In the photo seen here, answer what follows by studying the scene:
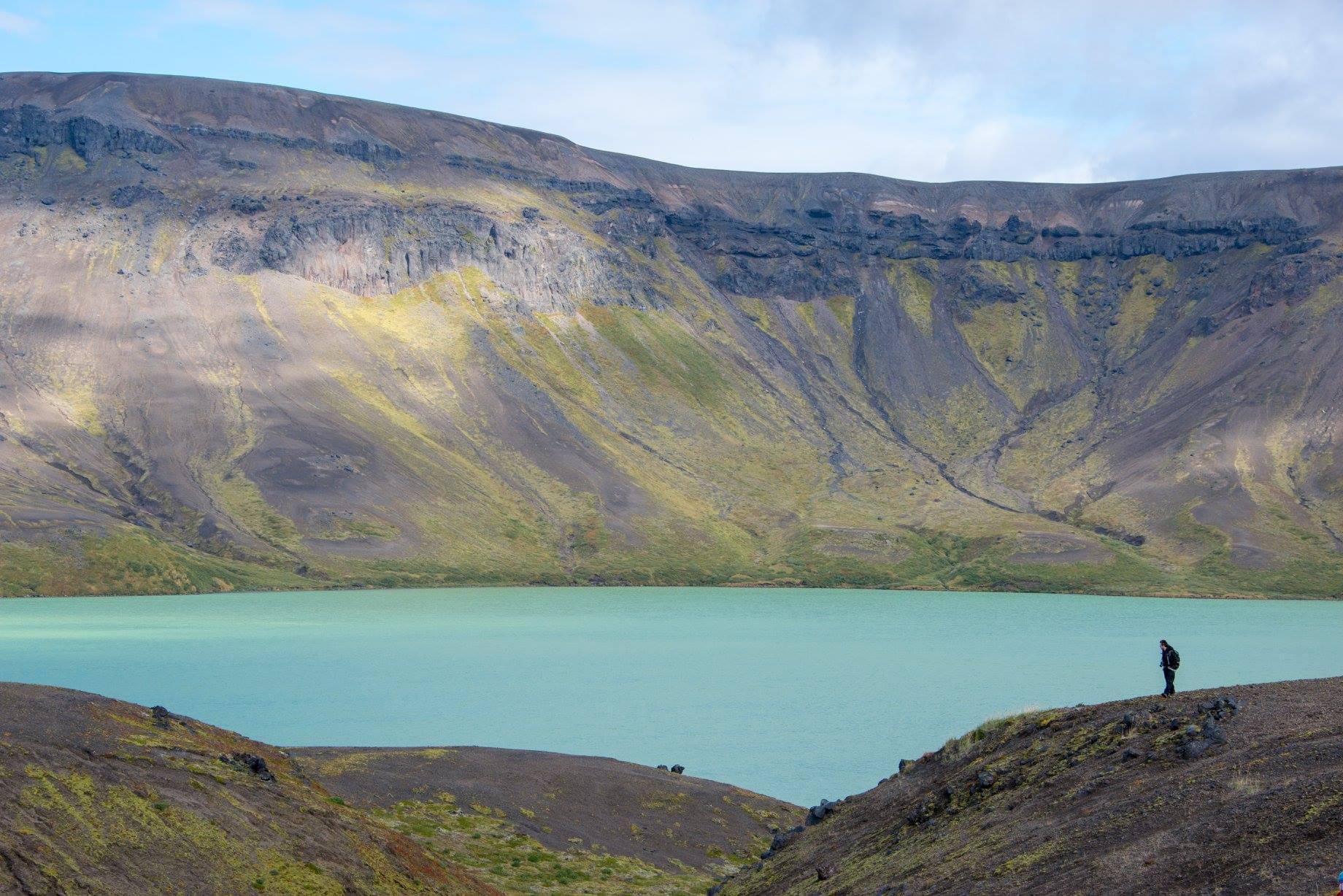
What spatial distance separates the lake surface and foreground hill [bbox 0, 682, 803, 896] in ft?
32.8

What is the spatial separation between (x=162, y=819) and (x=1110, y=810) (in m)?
16.7

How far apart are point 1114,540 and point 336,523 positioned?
101m

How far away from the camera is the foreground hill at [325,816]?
2327cm

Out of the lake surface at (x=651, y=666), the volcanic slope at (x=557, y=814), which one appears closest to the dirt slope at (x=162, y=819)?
the volcanic slope at (x=557, y=814)

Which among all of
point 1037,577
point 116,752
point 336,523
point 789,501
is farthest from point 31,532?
point 116,752

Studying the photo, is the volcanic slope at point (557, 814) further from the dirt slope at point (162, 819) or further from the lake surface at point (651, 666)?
the lake surface at point (651, 666)

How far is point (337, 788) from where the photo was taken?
3900 centimetres

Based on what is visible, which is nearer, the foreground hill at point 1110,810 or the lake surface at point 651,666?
the foreground hill at point 1110,810

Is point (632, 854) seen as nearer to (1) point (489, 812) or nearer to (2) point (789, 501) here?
(1) point (489, 812)

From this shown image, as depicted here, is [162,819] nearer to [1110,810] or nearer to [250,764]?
[250,764]

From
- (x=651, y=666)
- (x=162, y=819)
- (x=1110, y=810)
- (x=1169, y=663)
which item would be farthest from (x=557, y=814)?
(x=651, y=666)

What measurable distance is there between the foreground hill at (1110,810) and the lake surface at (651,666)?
18.4m

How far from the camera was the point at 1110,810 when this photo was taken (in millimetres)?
23328

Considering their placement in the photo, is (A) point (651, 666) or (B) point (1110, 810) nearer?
(B) point (1110, 810)
